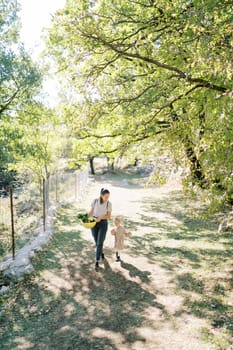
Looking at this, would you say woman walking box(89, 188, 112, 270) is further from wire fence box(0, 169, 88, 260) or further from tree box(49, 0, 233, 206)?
wire fence box(0, 169, 88, 260)

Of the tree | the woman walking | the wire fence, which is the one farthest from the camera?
the wire fence

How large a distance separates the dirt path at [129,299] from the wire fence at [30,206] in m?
1.43

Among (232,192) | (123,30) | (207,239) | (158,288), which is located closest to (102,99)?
(123,30)

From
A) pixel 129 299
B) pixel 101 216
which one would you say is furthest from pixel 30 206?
pixel 129 299

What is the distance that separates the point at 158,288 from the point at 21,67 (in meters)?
9.42

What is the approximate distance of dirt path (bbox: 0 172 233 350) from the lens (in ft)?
15.7

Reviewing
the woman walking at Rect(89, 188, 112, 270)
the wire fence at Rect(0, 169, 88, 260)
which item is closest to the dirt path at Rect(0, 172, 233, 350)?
the woman walking at Rect(89, 188, 112, 270)

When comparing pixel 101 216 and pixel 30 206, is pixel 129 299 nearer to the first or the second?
pixel 101 216

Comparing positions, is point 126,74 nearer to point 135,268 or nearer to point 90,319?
point 135,268

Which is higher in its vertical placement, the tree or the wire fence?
the tree

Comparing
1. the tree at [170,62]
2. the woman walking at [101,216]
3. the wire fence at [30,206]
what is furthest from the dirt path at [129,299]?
the tree at [170,62]

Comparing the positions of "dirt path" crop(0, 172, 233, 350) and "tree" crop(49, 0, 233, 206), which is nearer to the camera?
"dirt path" crop(0, 172, 233, 350)

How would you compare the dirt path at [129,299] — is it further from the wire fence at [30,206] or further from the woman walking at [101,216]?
the wire fence at [30,206]

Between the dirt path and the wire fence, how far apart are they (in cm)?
143
